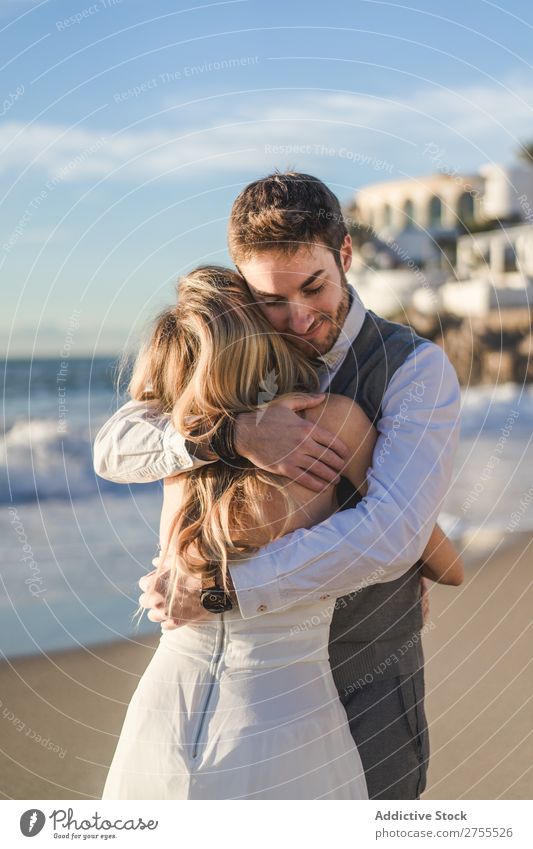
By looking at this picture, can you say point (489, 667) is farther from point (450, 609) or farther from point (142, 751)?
point (142, 751)

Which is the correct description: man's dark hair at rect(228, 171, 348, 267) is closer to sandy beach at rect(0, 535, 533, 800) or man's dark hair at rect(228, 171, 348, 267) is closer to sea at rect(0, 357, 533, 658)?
sea at rect(0, 357, 533, 658)

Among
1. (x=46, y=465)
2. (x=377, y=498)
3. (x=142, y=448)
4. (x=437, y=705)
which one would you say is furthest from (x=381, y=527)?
(x=46, y=465)

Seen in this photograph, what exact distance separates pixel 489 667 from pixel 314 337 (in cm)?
403

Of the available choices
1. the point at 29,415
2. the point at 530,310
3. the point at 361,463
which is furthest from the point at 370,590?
the point at 530,310

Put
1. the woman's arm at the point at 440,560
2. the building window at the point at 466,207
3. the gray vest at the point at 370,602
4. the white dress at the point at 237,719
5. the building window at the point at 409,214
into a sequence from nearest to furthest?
1. the white dress at the point at 237,719
2. the gray vest at the point at 370,602
3. the woman's arm at the point at 440,560
4. the building window at the point at 409,214
5. the building window at the point at 466,207

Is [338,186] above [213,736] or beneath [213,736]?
above

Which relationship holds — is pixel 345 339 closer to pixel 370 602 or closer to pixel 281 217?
pixel 281 217

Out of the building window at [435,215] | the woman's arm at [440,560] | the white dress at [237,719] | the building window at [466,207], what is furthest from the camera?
the building window at [466,207]

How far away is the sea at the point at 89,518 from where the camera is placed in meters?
6.78

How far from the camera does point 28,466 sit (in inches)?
550

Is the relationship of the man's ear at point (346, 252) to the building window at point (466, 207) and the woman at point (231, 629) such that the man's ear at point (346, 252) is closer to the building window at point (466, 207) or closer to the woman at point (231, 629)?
the woman at point (231, 629)

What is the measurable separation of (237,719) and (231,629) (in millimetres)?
200

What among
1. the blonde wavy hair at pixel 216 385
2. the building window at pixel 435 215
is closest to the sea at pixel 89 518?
the blonde wavy hair at pixel 216 385

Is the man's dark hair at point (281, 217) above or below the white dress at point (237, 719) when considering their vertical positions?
above
